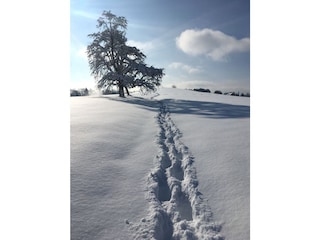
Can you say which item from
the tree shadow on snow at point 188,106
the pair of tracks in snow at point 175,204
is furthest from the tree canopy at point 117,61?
the pair of tracks in snow at point 175,204

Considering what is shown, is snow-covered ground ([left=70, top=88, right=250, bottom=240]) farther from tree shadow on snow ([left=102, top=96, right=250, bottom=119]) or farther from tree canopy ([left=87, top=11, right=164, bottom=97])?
tree canopy ([left=87, top=11, right=164, bottom=97])

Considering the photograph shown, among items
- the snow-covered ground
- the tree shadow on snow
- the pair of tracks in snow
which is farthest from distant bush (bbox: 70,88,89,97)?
the pair of tracks in snow

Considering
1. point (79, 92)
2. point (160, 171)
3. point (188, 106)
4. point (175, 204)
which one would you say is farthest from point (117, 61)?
point (175, 204)

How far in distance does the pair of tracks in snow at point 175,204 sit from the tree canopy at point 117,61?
693 mm

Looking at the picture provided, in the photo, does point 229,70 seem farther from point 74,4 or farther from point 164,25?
point 74,4

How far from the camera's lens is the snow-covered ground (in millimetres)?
1335

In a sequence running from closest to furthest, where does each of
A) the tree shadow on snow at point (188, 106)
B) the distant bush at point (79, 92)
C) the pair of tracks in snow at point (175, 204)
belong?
the pair of tracks in snow at point (175, 204), the distant bush at point (79, 92), the tree shadow on snow at point (188, 106)

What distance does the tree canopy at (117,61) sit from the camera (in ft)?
6.53

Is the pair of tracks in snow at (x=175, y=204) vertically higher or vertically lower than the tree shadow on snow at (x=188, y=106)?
lower

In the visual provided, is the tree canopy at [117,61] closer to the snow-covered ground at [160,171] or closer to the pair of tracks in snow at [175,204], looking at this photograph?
the snow-covered ground at [160,171]

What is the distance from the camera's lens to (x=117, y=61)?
8.23ft
